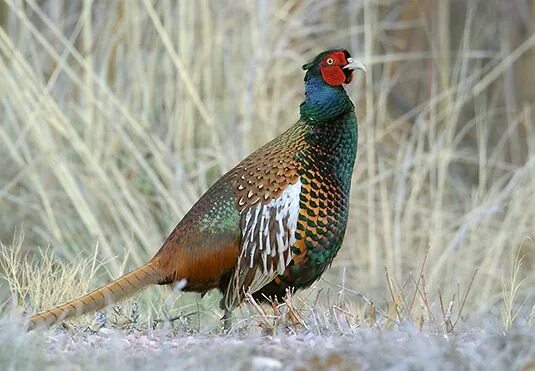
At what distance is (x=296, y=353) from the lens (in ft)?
9.98

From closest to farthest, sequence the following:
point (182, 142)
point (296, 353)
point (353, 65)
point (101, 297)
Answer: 1. point (296, 353)
2. point (101, 297)
3. point (353, 65)
4. point (182, 142)

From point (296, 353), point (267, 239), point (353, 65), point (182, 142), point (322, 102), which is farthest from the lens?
point (182, 142)

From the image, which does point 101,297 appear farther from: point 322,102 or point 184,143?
point 184,143

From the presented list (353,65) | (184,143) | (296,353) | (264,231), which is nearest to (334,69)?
(353,65)

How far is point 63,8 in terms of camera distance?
7.84m

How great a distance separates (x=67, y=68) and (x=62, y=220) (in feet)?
3.08

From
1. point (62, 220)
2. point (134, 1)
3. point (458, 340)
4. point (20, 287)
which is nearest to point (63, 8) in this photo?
point (134, 1)

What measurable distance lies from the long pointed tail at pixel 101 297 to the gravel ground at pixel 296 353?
0.62m

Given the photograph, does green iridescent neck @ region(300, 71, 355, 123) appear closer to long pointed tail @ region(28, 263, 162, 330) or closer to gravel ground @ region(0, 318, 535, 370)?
long pointed tail @ region(28, 263, 162, 330)

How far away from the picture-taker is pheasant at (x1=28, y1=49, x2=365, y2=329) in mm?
4500

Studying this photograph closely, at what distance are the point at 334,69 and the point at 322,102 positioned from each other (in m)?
0.17

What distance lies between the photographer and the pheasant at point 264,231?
4500 millimetres

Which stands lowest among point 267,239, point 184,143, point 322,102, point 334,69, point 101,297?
point 101,297

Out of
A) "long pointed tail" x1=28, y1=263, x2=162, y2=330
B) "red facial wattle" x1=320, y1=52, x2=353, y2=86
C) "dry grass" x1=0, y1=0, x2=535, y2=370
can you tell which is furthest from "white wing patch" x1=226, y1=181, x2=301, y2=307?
"dry grass" x1=0, y1=0, x2=535, y2=370
